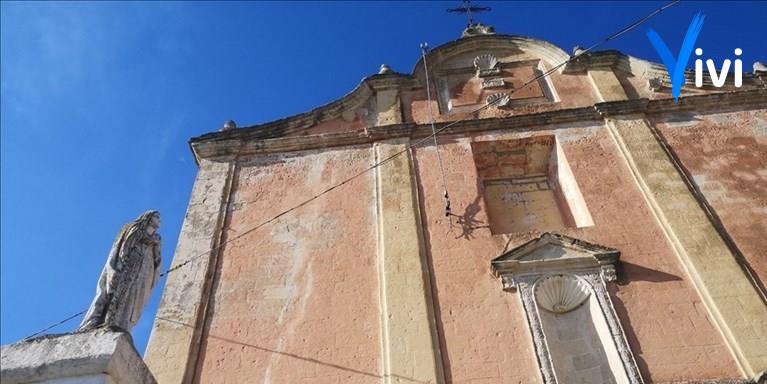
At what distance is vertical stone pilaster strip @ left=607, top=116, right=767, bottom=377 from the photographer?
5801 millimetres

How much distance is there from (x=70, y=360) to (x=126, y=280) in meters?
1.16

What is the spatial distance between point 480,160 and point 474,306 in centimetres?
298

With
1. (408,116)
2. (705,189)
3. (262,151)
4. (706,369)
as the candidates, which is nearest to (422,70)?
(408,116)

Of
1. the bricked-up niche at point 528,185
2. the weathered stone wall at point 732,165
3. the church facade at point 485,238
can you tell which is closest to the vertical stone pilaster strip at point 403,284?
the church facade at point 485,238

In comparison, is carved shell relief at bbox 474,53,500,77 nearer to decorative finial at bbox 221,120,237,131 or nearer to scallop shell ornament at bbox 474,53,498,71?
scallop shell ornament at bbox 474,53,498,71

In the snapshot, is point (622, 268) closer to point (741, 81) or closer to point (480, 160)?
point (480, 160)

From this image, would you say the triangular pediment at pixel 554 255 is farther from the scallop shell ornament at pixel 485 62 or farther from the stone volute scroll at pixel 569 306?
the scallop shell ornament at pixel 485 62

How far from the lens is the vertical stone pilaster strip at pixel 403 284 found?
5852mm

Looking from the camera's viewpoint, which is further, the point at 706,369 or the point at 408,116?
the point at 408,116

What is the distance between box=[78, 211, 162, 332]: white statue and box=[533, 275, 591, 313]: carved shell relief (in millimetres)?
4166

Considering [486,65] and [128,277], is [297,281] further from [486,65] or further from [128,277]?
[486,65]

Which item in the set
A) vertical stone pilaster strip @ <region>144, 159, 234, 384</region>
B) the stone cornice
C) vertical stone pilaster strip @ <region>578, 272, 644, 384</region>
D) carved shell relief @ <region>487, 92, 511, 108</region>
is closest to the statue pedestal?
vertical stone pilaster strip @ <region>144, 159, 234, 384</region>

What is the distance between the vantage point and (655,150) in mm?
8109

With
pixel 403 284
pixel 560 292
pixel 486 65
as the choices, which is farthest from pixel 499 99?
pixel 403 284
